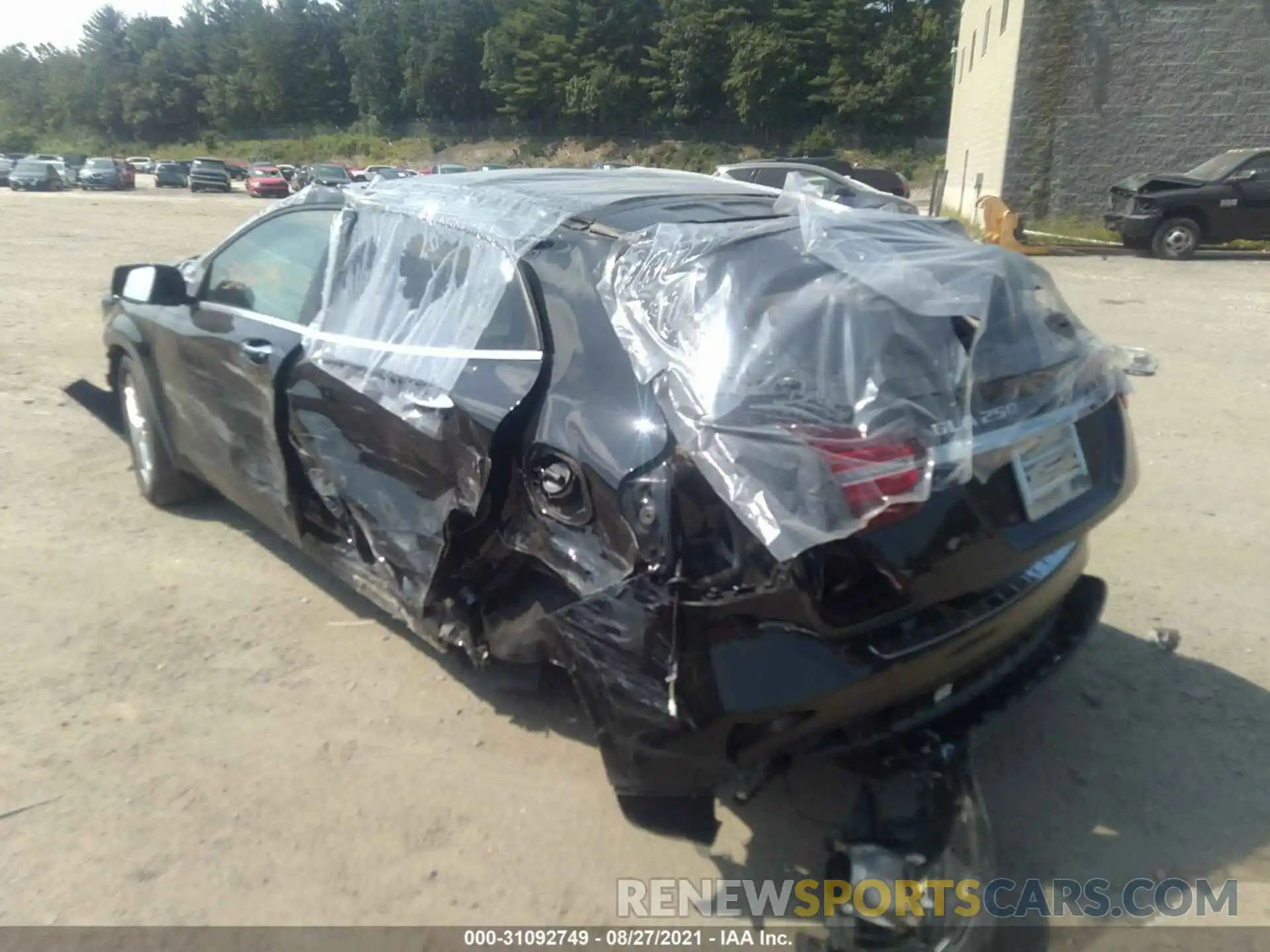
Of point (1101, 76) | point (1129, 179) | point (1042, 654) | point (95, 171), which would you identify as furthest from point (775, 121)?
point (1042, 654)

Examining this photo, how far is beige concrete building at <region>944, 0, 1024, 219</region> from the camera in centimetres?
2298

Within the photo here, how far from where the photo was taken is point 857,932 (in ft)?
8.00

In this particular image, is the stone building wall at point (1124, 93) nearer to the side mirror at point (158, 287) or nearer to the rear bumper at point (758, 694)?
the side mirror at point (158, 287)

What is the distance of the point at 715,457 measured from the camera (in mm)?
2418

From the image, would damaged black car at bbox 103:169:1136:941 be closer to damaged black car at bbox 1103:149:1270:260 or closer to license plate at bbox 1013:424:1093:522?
license plate at bbox 1013:424:1093:522

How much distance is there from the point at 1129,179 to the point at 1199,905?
58.8 feet

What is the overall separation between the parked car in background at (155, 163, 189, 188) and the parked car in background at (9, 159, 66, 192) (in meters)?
5.85

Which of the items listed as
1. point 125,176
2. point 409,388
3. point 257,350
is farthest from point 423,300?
point 125,176

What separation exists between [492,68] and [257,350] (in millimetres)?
79948

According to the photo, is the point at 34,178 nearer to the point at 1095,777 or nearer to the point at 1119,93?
the point at 1119,93

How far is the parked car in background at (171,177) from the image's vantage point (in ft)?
164

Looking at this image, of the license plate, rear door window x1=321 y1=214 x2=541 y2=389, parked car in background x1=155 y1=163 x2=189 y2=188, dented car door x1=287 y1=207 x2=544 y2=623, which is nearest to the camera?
the license plate

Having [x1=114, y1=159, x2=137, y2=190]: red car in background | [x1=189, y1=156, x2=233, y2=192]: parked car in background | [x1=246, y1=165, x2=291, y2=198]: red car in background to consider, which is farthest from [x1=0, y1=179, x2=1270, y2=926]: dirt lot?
[x1=114, y1=159, x2=137, y2=190]: red car in background

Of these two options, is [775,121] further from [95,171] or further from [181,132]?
[181,132]
